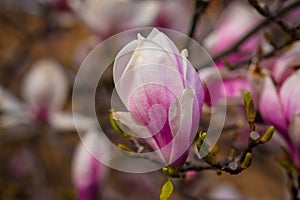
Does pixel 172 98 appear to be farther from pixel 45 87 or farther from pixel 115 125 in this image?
pixel 45 87

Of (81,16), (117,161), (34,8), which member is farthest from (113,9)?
(34,8)

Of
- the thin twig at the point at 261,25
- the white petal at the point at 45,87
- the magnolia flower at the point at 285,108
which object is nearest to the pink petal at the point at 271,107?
the magnolia flower at the point at 285,108

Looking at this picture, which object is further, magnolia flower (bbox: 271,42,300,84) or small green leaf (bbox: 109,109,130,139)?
magnolia flower (bbox: 271,42,300,84)

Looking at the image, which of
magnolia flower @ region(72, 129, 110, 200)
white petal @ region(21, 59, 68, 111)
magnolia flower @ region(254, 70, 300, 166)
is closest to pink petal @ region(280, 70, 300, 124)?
magnolia flower @ region(254, 70, 300, 166)

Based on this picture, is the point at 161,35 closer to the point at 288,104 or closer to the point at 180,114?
the point at 180,114

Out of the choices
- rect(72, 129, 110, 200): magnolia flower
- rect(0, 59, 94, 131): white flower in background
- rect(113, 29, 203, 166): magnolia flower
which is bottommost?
rect(0, 59, 94, 131): white flower in background

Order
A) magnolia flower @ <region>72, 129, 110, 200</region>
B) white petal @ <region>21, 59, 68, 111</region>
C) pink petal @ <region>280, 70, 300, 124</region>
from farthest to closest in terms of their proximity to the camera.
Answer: white petal @ <region>21, 59, 68, 111</region> → magnolia flower @ <region>72, 129, 110, 200</region> → pink petal @ <region>280, 70, 300, 124</region>

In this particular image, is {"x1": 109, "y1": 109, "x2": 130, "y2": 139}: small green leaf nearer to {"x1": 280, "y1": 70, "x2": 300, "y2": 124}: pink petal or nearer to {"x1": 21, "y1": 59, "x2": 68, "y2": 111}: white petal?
{"x1": 280, "y1": 70, "x2": 300, "y2": 124}: pink petal
